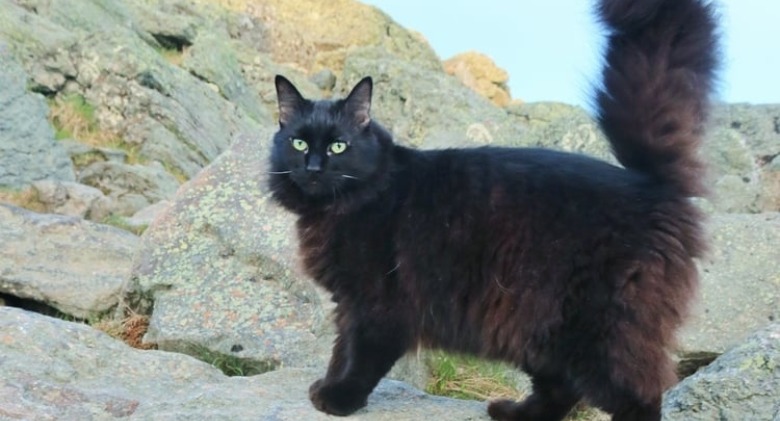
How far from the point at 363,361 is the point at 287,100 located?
1.43 metres

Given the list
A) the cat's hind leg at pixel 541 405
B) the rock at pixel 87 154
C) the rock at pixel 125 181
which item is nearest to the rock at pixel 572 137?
the cat's hind leg at pixel 541 405

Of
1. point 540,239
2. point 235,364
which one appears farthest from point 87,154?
point 540,239

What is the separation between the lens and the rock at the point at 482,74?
31266 mm

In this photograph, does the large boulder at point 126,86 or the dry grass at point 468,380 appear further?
the large boulder at point 126,86

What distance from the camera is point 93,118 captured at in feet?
49.5

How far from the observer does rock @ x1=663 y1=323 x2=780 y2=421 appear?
353 cm

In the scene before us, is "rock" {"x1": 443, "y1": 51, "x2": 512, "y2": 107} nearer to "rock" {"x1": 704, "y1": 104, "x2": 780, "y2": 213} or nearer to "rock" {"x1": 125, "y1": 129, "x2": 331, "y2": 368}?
"rock" {"x1": 704, "y1": 104, "x2": 780, "y2": 213}

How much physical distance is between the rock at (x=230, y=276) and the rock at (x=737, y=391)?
2538 millimetres

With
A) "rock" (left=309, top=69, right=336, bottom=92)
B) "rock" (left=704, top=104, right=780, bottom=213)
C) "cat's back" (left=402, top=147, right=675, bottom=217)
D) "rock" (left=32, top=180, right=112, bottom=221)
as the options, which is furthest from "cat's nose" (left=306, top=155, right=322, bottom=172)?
"rock" (left=309, top=69, right=336, bottom=92)

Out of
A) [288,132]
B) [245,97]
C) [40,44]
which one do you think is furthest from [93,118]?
[288,132]

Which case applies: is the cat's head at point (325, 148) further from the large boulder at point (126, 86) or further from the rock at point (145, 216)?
the large boulder at point (126, 86)

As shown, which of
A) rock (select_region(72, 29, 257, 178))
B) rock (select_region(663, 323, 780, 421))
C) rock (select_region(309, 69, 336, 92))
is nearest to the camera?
rock (select_region(663, 323, 780, 421))

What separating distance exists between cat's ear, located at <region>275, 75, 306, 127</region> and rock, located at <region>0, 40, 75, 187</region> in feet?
24.0

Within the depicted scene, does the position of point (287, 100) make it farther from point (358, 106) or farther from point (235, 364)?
point (235, 364)
